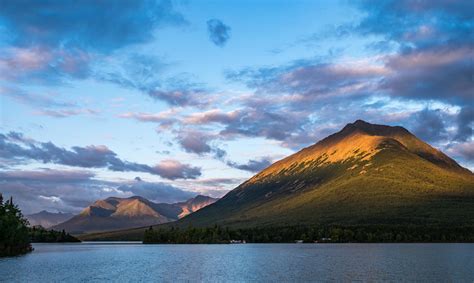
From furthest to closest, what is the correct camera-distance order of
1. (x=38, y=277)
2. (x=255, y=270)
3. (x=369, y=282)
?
(x=255, y=270), (x=38, y=277), (x=369, y=282)

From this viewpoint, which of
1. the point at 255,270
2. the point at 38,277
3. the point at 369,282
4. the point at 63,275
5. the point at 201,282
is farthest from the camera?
the point at 255,270

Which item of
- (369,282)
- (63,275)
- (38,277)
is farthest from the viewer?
(63,275)

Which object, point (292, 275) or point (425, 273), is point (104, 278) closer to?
point (292, 275)

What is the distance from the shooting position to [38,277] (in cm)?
12775

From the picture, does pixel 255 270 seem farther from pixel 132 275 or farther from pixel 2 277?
pixel 2 277

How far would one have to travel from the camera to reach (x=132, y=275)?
452ft

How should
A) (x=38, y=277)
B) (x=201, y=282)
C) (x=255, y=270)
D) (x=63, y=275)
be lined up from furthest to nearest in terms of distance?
(x=255, y=270) < (x=63, y=275) < (x=38, y=277) < (x=201, y=282)

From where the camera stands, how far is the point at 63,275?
136500mm

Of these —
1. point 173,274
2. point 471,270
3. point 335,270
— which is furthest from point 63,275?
point 471,270

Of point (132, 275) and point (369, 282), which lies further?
point (132, 275)

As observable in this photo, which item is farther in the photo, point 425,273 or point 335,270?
point 335,270

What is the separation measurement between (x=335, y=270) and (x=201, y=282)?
39.6 metres

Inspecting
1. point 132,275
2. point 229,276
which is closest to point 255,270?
point 229,276

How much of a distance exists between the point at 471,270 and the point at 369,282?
39.1 m
